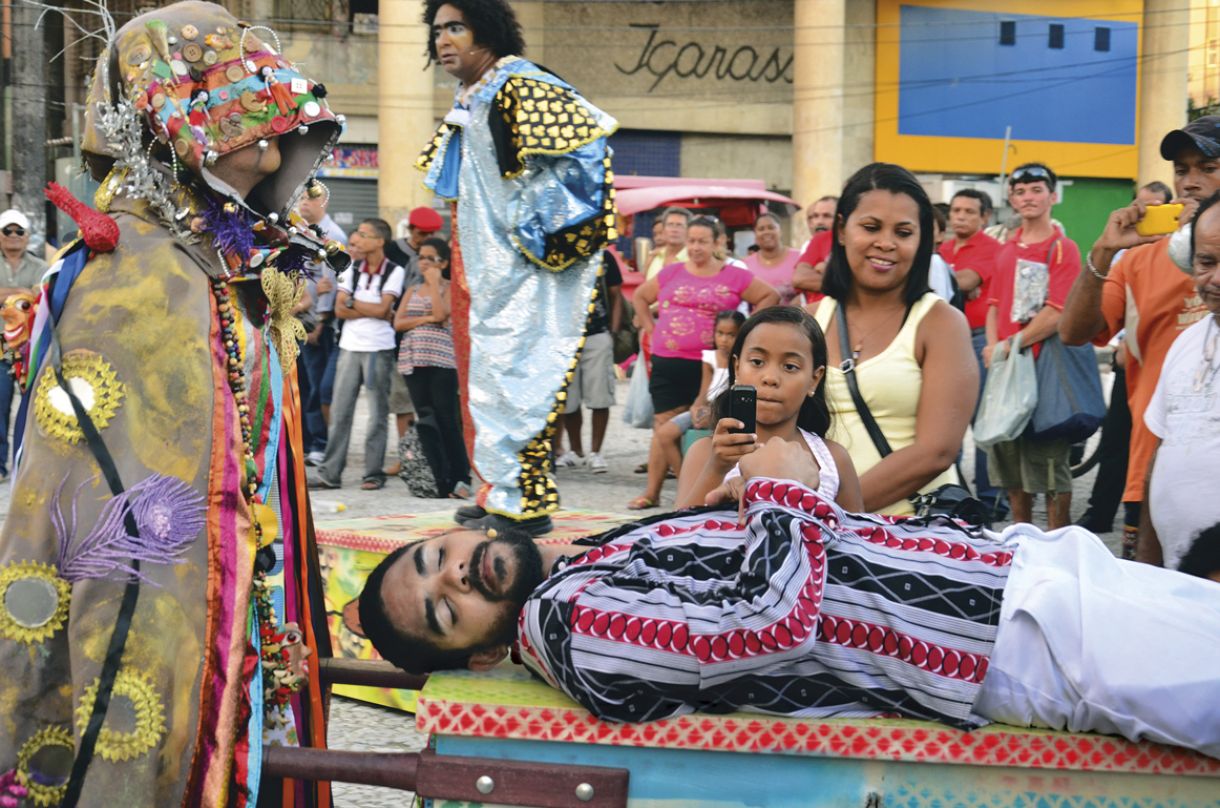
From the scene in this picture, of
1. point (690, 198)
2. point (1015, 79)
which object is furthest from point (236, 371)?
point (1015, 79)

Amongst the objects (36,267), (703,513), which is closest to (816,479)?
(703,513)

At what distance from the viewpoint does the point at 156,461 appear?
8.20 ft

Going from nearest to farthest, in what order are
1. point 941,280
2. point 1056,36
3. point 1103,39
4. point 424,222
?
point 941,280 < point 424,222 < point 1056,36 < point 1103,39

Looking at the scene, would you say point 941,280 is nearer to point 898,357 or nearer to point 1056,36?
point 898,357

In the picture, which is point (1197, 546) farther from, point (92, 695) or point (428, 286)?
point (428, 286)

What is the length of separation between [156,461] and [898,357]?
6.04ft

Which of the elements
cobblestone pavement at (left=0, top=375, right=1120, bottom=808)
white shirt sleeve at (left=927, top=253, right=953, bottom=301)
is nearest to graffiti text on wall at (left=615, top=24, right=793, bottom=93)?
cobblestone pavement at (left=0, top=375, right=1120, bottom=808)

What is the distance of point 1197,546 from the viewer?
298 centimetres

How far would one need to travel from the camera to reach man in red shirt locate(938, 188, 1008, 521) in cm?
821

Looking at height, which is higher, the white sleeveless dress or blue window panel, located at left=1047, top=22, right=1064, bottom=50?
blue window panel, located at left=1047, top=22, right=1064, bottom=50

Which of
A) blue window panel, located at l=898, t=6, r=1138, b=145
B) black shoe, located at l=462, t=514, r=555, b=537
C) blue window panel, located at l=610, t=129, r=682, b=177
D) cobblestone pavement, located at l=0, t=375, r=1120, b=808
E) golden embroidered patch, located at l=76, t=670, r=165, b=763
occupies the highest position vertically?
blue window panel, located at l=898, t=6, r=1138, b=145

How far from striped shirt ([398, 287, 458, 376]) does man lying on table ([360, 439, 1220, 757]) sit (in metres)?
6.07

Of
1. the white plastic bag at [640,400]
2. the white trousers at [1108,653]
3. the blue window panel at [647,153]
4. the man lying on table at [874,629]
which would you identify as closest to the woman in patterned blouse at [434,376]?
the white plastic bag at [640,400]

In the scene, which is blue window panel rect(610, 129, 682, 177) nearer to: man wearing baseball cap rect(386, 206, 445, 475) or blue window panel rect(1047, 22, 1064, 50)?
blue window panel rect(1047, 22, 1064, 50)
